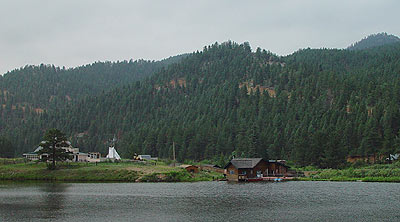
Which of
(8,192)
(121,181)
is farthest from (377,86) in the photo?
(8,192)

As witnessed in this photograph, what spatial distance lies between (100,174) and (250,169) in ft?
93.3

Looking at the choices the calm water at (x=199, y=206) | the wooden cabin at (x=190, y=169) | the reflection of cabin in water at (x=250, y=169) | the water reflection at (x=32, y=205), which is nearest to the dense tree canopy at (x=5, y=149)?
the wooden cabin at (x=190, y=169)

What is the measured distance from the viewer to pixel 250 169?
274ft

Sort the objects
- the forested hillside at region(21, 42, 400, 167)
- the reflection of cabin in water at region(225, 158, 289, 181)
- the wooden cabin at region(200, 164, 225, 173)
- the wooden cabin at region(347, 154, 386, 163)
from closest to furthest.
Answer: the reflection of cabin in water at region(225, 158, 289, 181), the wooden cabin at region(347, 154, 386, 163), the forested hillside at region(21, 42, 400, 167), the wooden cabin at region(200, 164, 225, 173)

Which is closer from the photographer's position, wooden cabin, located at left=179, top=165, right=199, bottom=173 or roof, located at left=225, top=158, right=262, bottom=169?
roof, located at left=225, top=158, right=262, bottom=169

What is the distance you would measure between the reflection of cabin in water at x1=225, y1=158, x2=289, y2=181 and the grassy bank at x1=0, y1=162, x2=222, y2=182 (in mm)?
3808

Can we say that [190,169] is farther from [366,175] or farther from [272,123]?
[272,123]

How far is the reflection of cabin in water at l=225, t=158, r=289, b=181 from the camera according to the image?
271 ft

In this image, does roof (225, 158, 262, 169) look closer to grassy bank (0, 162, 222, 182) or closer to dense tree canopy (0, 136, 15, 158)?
grassy bank (0, 162, 222, 182)

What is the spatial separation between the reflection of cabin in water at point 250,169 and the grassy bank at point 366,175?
7.41m

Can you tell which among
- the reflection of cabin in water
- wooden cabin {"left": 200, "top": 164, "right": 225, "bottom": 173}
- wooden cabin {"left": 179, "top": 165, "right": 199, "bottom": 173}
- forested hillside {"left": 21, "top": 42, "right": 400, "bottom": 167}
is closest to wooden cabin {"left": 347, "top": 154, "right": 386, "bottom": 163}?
forested hillside {"left": 21, "top": 42, "right": 400, "bottom": 167}

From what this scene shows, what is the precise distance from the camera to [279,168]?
287ft

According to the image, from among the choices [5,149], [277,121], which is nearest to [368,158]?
[277,121]

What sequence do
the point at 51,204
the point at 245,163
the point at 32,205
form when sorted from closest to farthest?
the point at 32,205 → the point at 51,204 → the point at 245,163
